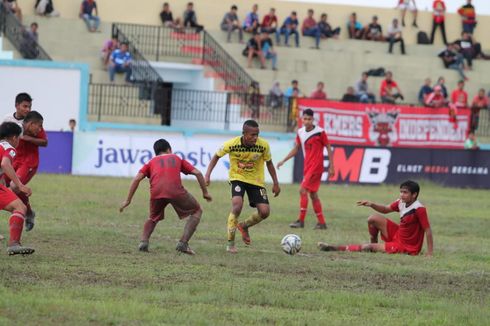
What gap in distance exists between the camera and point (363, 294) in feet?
36.2

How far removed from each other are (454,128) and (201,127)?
26.2 feet

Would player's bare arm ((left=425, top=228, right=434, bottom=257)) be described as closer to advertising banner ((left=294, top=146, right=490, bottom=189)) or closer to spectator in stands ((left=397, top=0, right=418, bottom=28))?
advertising banner ((left=294, top=146, right=490, bottom=189))

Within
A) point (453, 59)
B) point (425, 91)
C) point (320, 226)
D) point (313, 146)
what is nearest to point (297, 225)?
point (320, 226)

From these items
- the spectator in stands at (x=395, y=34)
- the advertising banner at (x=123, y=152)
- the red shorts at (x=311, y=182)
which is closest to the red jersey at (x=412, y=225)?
the red shorts at (x=311, y=182)

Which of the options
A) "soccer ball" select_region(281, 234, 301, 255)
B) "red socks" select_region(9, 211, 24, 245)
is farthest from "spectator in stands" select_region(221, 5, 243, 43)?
"red socks" select_region(9, 211, 24, 245)

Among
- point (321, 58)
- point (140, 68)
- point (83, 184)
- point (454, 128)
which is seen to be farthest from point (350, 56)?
point (83, 184)

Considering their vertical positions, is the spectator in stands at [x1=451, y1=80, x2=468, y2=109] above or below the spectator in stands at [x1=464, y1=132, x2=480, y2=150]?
above

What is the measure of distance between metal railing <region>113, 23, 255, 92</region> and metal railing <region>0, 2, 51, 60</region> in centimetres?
399

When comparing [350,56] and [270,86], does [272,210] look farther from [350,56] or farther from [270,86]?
[350,56]

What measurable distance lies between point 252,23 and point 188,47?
2627 millimetres

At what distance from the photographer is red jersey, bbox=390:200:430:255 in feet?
48.3

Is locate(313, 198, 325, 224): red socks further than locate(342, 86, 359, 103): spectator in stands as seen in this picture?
No

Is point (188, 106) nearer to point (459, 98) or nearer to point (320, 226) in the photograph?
point (459, 98)

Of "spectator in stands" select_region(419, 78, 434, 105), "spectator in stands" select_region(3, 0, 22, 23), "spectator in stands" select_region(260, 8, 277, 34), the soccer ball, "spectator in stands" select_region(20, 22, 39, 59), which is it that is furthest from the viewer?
"spectator in stands" select_region(260, 8, 277, 34)
